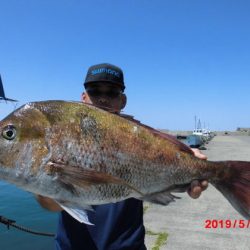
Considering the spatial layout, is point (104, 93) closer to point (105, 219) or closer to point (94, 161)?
point (105, 219)

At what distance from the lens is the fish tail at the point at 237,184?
2.54m

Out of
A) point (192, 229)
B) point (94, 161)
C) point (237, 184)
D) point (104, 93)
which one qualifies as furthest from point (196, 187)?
point (192, 229)

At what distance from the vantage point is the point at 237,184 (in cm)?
261

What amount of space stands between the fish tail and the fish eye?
4.41ft

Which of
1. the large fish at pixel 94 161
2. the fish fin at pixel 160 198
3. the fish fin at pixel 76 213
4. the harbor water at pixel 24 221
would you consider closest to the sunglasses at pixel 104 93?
the large fish at pixel 94 161

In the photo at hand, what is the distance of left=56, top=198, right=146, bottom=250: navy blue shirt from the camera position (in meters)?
3.20

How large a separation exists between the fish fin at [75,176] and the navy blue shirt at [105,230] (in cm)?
102

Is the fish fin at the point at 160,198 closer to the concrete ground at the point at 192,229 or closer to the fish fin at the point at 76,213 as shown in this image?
the fish fin at the point at 76,213

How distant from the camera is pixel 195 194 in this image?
8.90 feet

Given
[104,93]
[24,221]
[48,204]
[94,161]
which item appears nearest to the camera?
[94,161]

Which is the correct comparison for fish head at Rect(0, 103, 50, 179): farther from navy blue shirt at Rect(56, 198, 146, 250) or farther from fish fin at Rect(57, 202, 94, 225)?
navy blue shirt at Rect(56, 198, 146, 250)

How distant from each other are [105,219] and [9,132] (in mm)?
1270

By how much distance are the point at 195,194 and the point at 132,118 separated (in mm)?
679

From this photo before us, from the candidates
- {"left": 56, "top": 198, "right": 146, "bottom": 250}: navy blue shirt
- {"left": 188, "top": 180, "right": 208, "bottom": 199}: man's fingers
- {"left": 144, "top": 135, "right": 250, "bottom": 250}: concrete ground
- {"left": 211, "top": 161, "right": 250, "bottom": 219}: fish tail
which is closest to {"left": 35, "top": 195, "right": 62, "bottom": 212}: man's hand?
{"left": 56, "top": 198, "right": 146, "bottom": 250}: navy blue shirt
